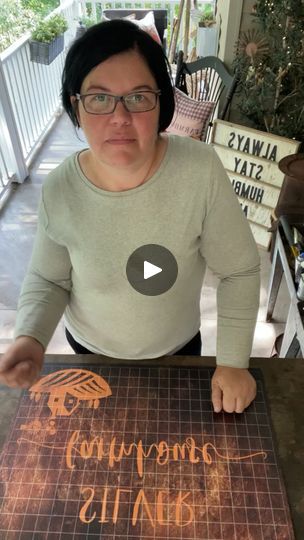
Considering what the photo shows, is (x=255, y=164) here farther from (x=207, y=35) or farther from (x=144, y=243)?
(x=144, y=243)

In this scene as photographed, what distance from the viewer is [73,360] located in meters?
0.85

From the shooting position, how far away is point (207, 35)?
3010mm

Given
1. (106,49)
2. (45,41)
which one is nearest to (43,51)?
(45,41)

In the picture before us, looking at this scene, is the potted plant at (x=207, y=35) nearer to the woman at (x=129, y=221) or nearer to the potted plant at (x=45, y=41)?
the potted plant at (x=45, y=41)

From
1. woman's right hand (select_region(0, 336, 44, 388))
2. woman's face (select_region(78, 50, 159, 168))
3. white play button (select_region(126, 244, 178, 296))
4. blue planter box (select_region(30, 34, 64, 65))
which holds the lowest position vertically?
blue planter box (select_region(30, 34, 64, 65))

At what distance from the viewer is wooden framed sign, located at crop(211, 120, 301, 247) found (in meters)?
2.21

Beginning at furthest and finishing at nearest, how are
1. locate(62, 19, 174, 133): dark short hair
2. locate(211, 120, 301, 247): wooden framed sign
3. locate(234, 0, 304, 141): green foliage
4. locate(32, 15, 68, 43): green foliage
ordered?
locate(32, 15, 68, 43): green foliage → locate(211, 120, 301, 247): wooden framed sign → locate(234, 0, 304, 141): green foliage → locate(62, 19, 174, 133): dark short hair

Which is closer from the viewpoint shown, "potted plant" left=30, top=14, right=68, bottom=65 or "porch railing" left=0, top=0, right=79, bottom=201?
"porch railing" left=0, top=0, right=79, bottom=201

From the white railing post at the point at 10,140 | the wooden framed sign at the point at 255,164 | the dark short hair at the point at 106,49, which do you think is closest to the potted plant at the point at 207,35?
the wooden framed sign at the point at 255,164

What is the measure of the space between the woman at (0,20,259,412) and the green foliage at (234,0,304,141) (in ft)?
5.19

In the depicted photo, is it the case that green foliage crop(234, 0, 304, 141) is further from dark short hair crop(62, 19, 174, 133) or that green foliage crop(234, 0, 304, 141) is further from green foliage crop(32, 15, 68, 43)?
green foliage crop(32, 15, 68, 43)

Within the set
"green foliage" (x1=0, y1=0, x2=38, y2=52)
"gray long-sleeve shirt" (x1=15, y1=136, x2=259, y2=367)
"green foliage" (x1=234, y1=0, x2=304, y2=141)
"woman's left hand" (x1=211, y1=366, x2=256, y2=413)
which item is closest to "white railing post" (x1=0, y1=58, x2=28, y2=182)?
"green foliage" (x1=0, y1=0, x2=38, y2=52)

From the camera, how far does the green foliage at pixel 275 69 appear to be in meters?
2.00

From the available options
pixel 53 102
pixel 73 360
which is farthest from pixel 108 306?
pixel 53 102
